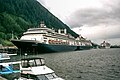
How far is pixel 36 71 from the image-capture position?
2653 cm

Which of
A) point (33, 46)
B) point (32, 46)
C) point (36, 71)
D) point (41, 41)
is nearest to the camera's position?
point (36, 71)

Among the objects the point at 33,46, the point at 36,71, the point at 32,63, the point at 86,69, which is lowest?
the point at 86,69

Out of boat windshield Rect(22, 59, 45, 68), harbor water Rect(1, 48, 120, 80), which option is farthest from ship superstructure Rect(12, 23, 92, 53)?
boat windshield Rect(22, 59, 45, 68)

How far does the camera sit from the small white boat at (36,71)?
84.5 feet

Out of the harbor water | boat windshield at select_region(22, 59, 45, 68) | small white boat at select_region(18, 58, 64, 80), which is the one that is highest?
boat windshield at select_region(22, 59, 45, 68)

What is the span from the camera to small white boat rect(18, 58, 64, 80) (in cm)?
2575

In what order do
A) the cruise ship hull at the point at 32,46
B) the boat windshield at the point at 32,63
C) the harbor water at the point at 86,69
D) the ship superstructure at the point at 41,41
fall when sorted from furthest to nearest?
the ship superstructure at the point at 41,41 → the cruise ship hull at the point at 32,46 → the harbor water at the point at 86,69 → the boat windshield at the point at 32,63

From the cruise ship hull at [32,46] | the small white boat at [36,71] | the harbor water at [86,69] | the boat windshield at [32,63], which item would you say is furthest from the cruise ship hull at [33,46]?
the small white boat at [36,71]

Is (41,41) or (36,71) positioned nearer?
(36,71)

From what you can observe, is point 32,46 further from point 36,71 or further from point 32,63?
point 36,71

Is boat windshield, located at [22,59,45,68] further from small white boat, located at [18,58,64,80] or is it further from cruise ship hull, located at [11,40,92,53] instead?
cruise ship hull, located at [11,40,92,53]

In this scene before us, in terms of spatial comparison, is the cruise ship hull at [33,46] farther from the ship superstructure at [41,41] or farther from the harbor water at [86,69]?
the harbor water at [86,69]

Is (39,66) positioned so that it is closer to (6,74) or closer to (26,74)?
(26,74)

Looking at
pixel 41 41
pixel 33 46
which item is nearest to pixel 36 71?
pixel 33 46
